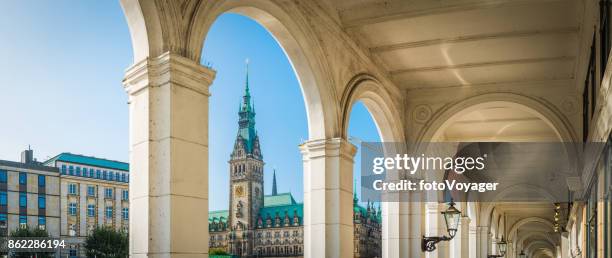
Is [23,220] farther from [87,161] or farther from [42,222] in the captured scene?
[87,161]

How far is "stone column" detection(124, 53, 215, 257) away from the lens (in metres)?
5.67

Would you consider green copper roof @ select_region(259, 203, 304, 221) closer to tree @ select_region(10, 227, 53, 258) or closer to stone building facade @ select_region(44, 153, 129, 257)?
stone building facade @ select_region(44, 153, 129, 257)

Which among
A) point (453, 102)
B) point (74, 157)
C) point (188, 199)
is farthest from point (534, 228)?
point (74, 157)

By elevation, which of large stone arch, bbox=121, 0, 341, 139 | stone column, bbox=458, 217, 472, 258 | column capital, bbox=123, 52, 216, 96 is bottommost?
stone column, bbox=458, 217, 472, 258

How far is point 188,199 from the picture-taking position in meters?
5.89

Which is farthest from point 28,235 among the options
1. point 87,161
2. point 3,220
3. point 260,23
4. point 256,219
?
point 260,23

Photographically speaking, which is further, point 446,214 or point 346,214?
point 446,214

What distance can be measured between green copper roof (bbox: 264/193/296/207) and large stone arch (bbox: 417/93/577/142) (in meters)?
113

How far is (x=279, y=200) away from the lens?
422 feet

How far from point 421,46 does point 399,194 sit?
3.72m

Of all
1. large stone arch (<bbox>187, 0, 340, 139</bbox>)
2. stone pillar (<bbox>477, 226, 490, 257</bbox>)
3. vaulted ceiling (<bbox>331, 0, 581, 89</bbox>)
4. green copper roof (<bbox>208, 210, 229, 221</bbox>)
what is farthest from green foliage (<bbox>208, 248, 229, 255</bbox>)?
large stone arch (<bbox>187, 0, 340, 139</bbox>)

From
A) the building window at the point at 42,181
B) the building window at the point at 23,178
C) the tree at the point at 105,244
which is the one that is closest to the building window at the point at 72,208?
the building window at the point at 42,181

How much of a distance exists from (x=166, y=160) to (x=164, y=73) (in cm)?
79

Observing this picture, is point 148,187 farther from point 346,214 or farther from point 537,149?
point 537,149
